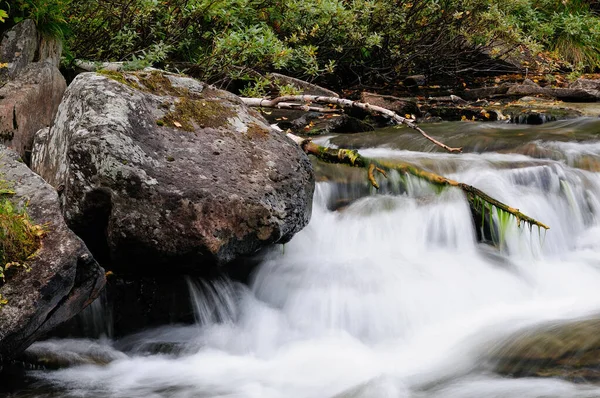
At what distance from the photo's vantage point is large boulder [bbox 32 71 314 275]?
3783mm

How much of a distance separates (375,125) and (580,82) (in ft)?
16.5

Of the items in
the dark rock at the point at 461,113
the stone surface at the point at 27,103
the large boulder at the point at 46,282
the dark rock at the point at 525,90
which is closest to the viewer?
the large boulder at the point at 46,282

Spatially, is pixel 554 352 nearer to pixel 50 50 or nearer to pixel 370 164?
pixel 370 164

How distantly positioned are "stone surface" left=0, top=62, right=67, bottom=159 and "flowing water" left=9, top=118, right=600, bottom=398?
174cm

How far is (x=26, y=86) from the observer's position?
16.6 ft

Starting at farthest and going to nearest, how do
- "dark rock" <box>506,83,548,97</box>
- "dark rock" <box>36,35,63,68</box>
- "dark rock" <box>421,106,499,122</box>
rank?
"dark rock" <box>506,83,548,97</box> → "dark rock" <box>421,106,499,122</box> → "dark rock" <box>36,35,63,68</box>

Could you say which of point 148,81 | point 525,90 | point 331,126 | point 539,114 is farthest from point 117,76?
point 525,90

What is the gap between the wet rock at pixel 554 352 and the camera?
3.45 metres

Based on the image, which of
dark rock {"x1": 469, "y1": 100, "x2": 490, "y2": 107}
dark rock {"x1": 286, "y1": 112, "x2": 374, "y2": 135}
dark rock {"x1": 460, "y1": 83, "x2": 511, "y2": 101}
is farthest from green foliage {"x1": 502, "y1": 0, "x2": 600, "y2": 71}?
dark rock {"x1": 286, "y1": 112, "x2": 374, "y2": 135}

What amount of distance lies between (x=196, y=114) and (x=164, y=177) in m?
0.84

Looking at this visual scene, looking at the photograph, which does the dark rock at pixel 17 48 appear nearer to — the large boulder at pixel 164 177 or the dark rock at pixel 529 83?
the large boulder at pixel 164 177

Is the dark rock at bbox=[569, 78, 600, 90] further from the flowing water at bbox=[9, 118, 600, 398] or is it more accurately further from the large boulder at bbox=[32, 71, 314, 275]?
the large boulder at bbox=[32, 71, 314, 275]

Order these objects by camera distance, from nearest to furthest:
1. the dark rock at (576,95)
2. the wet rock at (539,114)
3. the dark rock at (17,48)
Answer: the dark rock at (17,48) → the wet rock at (539,114) → the dark rock at (576,95)

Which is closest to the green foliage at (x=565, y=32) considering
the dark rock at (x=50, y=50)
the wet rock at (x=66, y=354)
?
the dark rock at (x=50, y=50)
